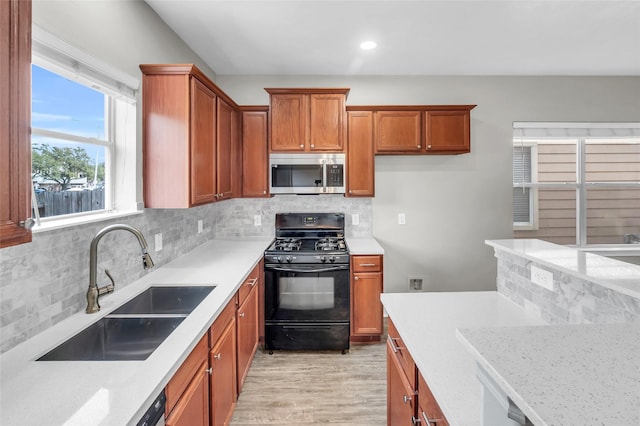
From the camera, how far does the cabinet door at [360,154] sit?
3424mm

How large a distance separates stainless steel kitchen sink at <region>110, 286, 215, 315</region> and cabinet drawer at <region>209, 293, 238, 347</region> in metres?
0.16

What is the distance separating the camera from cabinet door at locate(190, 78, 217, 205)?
2236 millimetres

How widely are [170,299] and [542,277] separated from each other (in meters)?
1.91

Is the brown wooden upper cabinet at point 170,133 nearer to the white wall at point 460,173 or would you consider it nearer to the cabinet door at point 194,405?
the cabinet door at point 194,405

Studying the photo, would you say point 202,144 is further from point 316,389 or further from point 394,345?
point 316,389

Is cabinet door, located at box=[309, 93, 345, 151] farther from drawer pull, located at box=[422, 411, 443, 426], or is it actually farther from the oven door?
drawer pull, located at box=[422, 411, 443, 426]

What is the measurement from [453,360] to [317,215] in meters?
2.65

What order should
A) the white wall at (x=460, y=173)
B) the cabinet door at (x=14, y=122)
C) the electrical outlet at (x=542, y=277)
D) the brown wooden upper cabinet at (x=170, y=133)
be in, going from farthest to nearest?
the white wall at (x=460, y=173) → the brown wooden upper cabinet at (x=170, y=133) → the electrical outlet at (x=542, y=277) → the cabinet door at (x=14, y=122)

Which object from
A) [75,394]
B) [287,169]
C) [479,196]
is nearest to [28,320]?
[75,394]

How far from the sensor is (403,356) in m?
1.47

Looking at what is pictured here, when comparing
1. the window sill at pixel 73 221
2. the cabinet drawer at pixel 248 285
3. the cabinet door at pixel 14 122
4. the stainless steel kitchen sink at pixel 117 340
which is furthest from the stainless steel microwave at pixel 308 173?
the cabinet door at pixel 14 122

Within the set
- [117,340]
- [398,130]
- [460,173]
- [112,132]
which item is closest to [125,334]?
[117,340]

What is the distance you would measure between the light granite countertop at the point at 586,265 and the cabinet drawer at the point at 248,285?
159 centimetres

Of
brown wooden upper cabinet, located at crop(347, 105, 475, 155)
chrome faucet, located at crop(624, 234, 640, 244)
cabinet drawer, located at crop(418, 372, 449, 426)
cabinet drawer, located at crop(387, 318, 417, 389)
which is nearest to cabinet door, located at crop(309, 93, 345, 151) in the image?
brown wooden upper cabinet, located at crop(347, 105, 475, 155)
